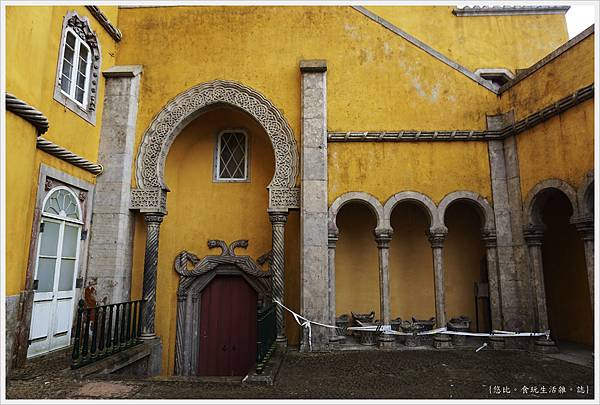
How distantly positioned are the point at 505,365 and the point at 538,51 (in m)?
8.72

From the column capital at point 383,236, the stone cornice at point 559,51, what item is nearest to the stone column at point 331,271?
the column capital at point 383,236

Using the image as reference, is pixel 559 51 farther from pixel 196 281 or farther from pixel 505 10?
pixel 196 281

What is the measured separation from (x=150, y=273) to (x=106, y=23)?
4921 millimetres

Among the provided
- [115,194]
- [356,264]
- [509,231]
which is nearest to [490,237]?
[509,231]

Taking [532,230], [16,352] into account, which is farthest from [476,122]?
[16,352]

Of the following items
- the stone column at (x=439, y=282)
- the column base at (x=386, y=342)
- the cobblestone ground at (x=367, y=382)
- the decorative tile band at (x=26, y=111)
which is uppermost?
the decorative tile band at (x=26, y=111)

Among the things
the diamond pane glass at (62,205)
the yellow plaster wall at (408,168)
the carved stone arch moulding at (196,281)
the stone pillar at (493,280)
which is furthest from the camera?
the carved stone arch moulding at (196,281)

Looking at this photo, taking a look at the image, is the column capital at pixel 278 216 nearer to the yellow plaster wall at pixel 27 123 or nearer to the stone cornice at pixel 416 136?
the stone cornice at pixel 416 136

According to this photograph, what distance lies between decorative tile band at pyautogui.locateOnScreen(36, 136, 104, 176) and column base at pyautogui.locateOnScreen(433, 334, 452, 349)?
6.78m

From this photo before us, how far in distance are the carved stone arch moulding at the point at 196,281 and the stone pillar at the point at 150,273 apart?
71 cm

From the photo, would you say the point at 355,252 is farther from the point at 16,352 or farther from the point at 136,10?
the point at 136,10

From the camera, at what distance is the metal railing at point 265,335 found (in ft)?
17.2

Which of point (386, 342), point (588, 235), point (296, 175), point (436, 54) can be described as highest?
point (436, 54)

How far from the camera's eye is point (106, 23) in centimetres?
793
